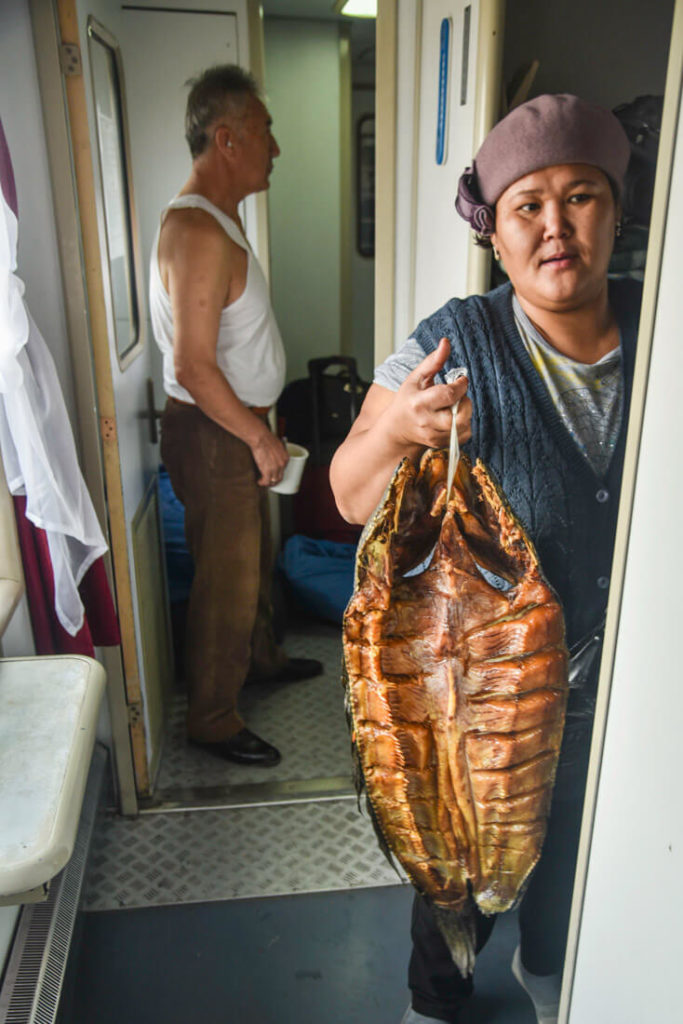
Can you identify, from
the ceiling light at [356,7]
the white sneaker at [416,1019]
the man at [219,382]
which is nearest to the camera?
the white sneaker at [416,1019]

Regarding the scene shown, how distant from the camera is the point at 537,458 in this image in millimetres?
1234

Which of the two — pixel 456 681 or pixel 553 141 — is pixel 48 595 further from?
pixel 553 141

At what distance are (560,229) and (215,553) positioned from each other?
1.93 metres

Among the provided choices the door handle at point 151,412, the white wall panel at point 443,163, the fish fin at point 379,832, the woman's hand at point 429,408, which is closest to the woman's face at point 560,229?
the woman's hand at point 429,408

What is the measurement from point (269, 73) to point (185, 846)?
14.6ft

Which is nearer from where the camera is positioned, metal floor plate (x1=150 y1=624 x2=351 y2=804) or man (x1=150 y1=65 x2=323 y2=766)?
man (x1=150 y1=65 x2=323 y2=766)

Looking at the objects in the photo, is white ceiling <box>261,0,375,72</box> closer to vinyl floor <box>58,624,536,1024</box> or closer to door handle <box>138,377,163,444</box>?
door handle <box>138,377,163,444</box>

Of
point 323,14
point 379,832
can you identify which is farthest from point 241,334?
point 323,14

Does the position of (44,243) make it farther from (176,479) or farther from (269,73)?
(269,73)

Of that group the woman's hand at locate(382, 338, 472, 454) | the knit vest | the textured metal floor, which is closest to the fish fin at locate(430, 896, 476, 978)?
the knit vest

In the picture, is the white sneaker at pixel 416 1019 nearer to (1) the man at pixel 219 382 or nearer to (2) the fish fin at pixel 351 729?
(2) the fish fin at pixel 351 729

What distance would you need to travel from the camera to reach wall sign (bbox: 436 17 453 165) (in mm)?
1719

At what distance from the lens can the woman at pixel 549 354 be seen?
46.5 inches

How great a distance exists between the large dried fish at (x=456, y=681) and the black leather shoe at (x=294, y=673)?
8.08 feet
